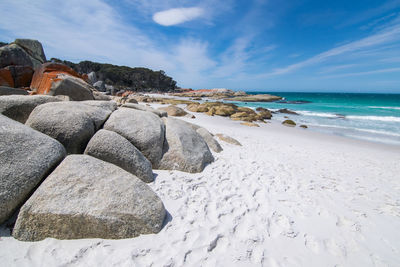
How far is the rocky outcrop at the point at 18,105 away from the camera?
343 centimetres

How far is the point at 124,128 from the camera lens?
3961 mm

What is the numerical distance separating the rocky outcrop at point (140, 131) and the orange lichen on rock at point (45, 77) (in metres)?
4.44

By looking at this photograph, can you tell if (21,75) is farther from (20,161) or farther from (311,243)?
(311,243)

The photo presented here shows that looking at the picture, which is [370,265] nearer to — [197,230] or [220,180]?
[197,230]

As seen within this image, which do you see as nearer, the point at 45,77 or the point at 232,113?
the point at 45,77

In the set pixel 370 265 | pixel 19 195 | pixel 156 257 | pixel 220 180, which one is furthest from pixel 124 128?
pixel 370 265

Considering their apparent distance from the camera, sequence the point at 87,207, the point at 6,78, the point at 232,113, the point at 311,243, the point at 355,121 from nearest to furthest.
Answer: the point at 87,207
the point at 311,243
the point at 6,78
the point at 232,113
the point at 355,121

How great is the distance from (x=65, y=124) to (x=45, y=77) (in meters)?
6.56

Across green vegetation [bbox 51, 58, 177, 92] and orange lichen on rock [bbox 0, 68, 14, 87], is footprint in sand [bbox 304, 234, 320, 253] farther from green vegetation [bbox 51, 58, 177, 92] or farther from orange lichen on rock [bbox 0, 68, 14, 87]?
green vegetation [bbox 51, 58, 177, 92]

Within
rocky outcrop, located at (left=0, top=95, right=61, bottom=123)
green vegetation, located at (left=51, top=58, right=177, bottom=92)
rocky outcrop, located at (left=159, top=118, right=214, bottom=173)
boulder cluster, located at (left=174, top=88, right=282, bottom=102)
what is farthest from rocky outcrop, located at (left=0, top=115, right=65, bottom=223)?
boulder cluster, located at (left=174, top=88, right=282, bottom=102)

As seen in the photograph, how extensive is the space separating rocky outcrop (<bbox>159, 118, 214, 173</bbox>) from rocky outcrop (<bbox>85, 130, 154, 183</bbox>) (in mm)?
707

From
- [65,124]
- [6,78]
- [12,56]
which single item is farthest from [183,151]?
[12,56]

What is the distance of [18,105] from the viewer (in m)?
3.55

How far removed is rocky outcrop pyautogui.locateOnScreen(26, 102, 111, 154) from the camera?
123 inches
